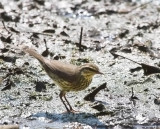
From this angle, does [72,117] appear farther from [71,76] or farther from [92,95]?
[92,95]

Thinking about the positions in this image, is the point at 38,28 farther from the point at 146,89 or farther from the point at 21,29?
the point at 146,89

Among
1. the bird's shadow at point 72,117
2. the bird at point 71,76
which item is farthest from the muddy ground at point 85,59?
the bird at point 71,76

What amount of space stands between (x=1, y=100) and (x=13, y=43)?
9.12ft

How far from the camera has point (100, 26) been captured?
13102 millimetres

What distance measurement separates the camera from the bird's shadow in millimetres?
8177

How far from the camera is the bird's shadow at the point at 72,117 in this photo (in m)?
8.18

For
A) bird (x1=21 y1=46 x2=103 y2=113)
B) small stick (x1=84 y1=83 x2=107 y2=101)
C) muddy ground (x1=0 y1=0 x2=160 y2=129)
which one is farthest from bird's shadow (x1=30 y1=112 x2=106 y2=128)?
small stick (x1=84 y1=83 x2=107 y2=101)

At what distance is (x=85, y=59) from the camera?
10.8 m

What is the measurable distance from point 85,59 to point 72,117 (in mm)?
2707

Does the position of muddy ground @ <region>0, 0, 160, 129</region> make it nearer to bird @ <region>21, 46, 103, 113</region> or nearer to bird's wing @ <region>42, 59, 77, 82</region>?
bird @ <region>21, 46, 103, 113</region>

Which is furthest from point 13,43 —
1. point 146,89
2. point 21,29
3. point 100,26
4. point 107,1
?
point 107,1

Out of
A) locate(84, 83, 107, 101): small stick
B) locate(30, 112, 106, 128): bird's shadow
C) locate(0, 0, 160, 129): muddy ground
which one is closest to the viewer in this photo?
locate(30, 112, 106, 128): bird's shadow

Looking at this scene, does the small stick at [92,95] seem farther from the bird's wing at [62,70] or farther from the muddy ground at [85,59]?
the bird's wing at [62,70]

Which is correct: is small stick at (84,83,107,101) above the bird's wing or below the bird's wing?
below
